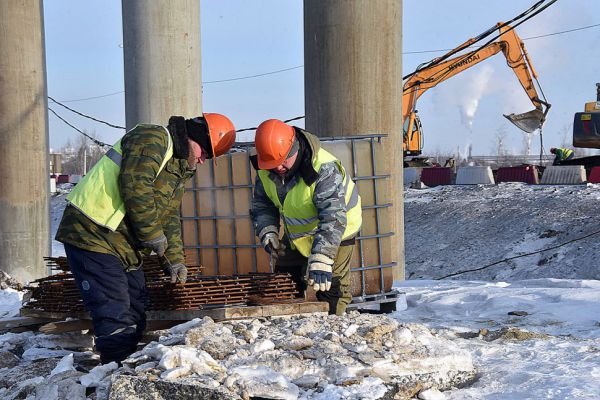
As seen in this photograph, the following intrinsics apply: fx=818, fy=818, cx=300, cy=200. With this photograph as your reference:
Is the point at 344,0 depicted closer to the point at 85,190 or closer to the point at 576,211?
the point at 85,190

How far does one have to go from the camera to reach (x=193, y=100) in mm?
13164

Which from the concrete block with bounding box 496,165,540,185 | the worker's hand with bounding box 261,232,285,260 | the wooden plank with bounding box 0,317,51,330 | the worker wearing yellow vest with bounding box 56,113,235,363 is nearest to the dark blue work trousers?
the worker wearing yellow vest with bounding box 56,113,235,363

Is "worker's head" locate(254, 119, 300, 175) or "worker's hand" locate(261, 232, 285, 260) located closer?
"worker's head" locate(254, 119, 300, 175)

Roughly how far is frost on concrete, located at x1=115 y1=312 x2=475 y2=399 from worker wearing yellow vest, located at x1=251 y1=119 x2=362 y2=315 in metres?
0.47

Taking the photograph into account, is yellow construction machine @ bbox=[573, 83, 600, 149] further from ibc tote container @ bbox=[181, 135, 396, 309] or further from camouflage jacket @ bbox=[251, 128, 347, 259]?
camouflage jacket @ bbox=[251, 128, 347, 259]

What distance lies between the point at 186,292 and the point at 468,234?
1262 centimetres

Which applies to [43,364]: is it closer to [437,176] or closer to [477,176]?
[477,176]

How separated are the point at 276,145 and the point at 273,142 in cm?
3

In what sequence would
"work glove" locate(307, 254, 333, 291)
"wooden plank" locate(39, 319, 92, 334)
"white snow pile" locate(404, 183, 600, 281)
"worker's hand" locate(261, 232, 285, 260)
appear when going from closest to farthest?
"work glove" locate(307, 254, 333, 291) < "worker's hand" locate(261, 232, 285, 260) < "wooden plank" locate(39, 319, 92, 334) < "white snow pile" locate(404, 183, 600, 281)

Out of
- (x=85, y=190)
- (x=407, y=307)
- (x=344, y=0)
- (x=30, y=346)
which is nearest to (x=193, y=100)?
(x=344, y=0)

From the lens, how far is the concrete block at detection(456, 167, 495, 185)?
2267 centimetres

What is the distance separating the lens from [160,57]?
12820 mm

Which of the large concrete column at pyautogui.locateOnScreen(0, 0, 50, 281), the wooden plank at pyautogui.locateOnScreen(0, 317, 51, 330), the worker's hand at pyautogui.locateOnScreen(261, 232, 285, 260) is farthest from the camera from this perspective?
the large concrete column at pyautogui.locateOnScreen(0, 0, 50, 281)

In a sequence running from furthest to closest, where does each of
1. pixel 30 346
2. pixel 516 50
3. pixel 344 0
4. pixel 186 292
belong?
pixel 516 50 → pixel 344 0 → pixel 30 346 → pixel 186 292
